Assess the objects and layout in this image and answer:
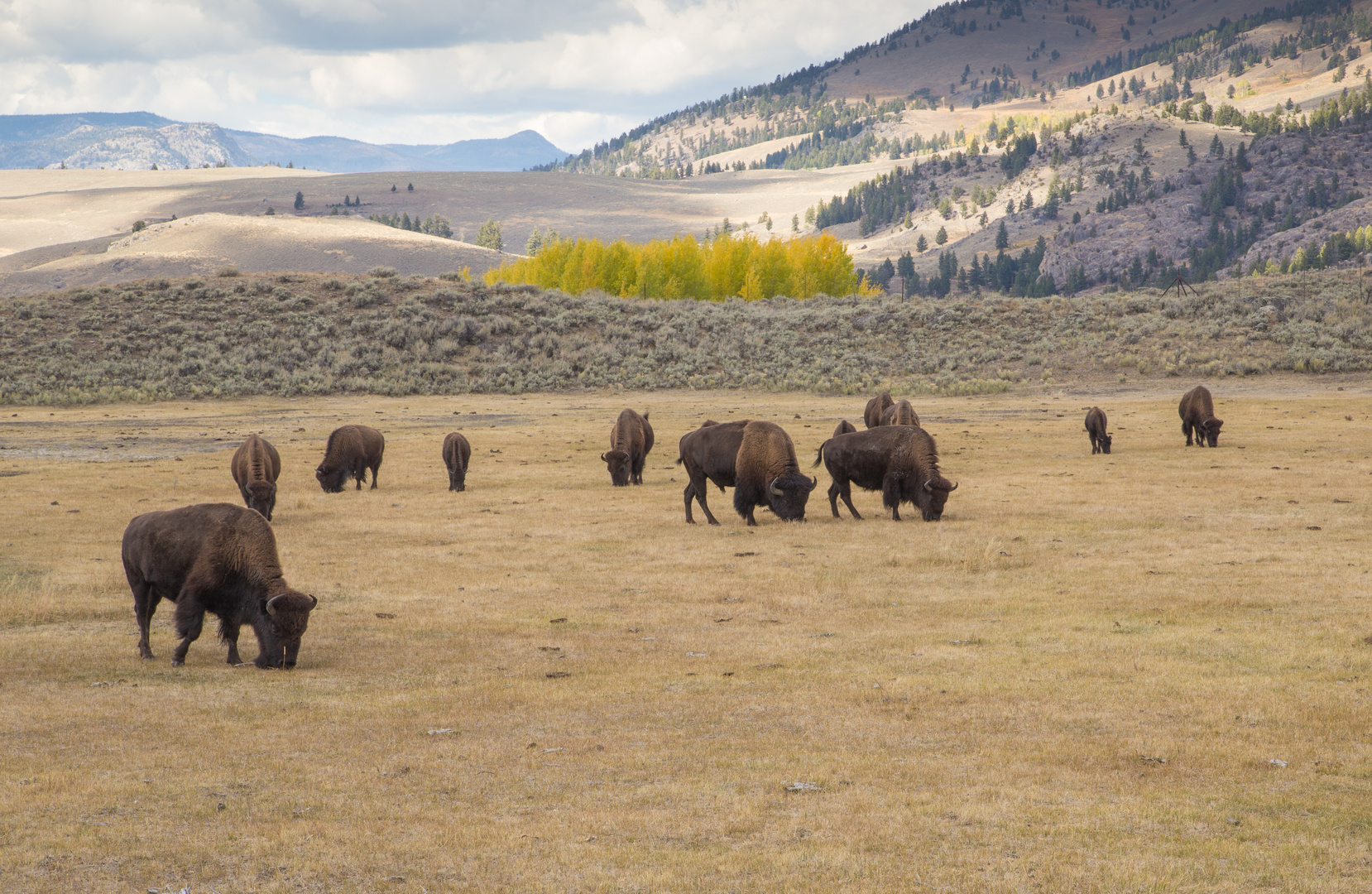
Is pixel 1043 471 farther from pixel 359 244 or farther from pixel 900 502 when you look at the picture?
pixel 359 244

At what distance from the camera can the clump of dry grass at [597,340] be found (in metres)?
59.6

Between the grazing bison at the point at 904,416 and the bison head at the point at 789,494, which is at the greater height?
the grazing bison at the point at 904,416

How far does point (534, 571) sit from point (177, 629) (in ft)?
20.6

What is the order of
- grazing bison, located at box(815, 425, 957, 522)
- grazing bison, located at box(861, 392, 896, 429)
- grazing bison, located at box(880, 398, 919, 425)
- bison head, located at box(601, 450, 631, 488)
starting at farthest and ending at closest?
1. grazing bison, located at box(861, 392, 896, 429)
2. bison head, located at box(601, 450, 631, 488)
3. grazing bison, located at box(880, 398, 919, 425)
4. grazing bison, located at box(815, 425, 957, 522)

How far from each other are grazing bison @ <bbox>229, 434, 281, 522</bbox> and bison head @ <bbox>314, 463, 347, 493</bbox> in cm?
430

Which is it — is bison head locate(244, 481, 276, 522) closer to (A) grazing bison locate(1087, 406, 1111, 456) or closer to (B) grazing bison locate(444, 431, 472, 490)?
(B) grazing bison locate(444, 431, 472, 490)

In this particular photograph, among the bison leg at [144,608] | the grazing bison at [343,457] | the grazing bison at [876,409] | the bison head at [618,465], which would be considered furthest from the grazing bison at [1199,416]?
the bison leg at [144,608]

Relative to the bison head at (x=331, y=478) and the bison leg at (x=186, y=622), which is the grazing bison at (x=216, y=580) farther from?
the bison head at (x=331, y=478)

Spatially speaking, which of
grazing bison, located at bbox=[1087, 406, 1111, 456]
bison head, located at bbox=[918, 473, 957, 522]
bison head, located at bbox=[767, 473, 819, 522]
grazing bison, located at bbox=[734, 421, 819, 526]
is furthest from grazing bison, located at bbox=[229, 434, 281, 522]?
grazing bison, located at bbox=[1087, 406, 1111, 456]

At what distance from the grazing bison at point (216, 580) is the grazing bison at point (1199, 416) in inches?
1104

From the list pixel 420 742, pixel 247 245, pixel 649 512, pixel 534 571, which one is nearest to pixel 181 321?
pixel 649 512

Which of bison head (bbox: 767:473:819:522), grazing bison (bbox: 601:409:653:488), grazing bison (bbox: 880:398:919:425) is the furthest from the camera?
grazing bison (bbox: 601:409:653:488)

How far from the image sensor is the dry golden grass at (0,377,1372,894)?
6.72 meters

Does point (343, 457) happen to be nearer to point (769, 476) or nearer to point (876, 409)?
point (769, 476)
